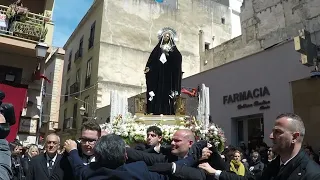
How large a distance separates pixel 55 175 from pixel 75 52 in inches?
1022

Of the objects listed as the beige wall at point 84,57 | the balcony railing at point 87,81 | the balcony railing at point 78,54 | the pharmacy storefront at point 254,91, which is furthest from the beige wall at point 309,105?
the balcony railing at point 78,54

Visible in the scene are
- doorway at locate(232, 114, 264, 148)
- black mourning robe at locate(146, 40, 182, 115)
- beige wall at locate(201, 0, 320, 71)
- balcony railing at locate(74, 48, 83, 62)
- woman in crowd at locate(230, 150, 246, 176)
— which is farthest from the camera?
balcony railing at locate(74, 48, 83, 62)

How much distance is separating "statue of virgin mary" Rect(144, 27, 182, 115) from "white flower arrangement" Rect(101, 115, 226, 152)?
1.37 metres

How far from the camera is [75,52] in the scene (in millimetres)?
28359

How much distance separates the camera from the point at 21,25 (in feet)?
41.8

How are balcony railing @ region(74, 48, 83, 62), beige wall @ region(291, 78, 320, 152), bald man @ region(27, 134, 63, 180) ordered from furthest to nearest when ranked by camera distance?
balcony railing @ region(74, 48, 83, 62) < beige wall @ region(291, 78, 320, 152) < bald man @ region(27, 134, 63, 180)

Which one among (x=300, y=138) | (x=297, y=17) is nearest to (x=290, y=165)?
(x=300, y=138)

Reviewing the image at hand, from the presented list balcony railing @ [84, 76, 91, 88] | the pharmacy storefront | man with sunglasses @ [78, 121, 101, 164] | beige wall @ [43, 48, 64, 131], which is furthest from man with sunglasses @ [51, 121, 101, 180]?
beige wall @ [43, 48, 64, 131]

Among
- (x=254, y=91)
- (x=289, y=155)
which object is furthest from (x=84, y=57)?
(x=289, y=155)

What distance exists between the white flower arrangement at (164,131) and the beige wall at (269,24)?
10.4 meters

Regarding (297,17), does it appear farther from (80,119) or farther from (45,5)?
(80,119)

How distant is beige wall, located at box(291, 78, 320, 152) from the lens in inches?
456

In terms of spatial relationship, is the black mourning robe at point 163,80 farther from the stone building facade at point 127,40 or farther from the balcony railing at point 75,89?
the balcony railing at point 75,89

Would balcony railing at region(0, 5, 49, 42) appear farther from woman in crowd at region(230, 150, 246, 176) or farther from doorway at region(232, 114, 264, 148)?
woman in crowd at region(230, 150, 246, 176)
